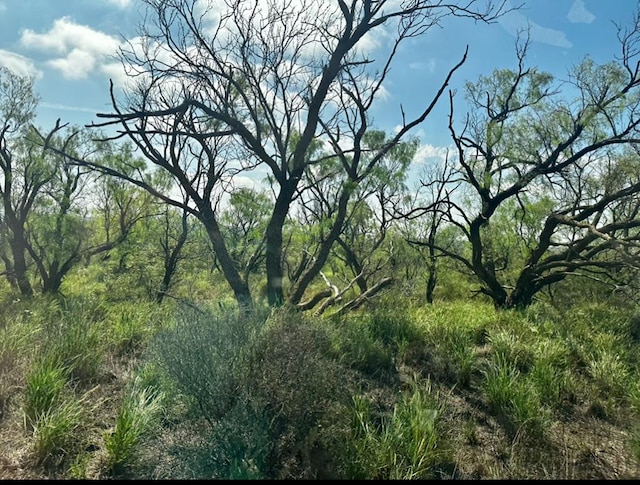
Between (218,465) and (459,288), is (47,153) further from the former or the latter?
(459,288)

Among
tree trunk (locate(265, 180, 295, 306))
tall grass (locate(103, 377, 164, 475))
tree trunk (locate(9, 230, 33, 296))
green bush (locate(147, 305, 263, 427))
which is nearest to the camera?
tall grass (locate(103, 377, 164, 475))

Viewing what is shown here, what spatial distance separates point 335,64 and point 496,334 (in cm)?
552

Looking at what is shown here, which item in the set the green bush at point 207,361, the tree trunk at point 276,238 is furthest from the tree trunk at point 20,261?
the green bush at point 207,361

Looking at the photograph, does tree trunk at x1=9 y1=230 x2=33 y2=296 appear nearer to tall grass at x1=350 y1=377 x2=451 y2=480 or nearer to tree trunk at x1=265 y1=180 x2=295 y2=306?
tree trunk at x1=265 y1=180 x2=295 y2=306

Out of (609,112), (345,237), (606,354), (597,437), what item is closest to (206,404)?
(597,437)

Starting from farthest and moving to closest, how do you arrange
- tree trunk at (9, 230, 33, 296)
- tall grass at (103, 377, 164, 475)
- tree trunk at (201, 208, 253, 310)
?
tree trunk at (9, 230, 33, 296), tree trunk at (201, 208, 253, 310), tall grass at (103, 377, 164, 475)

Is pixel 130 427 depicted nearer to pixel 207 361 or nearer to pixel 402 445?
pixel 207 361

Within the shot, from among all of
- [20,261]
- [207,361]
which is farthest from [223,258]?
[20,261]

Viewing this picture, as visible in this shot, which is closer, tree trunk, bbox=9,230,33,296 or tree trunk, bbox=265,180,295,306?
tree trunk, bbox=265,180,295,306

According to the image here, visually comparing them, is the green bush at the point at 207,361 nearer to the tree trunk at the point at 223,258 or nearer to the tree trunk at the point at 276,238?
the tree trunk at the point at 223,258

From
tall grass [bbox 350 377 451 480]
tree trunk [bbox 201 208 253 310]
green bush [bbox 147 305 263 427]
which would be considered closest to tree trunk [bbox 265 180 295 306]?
tree trunk [bbox 201 208 253 310]

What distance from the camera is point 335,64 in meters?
7.24

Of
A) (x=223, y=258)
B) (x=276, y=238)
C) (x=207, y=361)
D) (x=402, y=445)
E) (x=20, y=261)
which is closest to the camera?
(x=402, y=445)

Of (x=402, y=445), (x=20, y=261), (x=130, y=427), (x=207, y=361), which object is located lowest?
(x=402, y=445)
